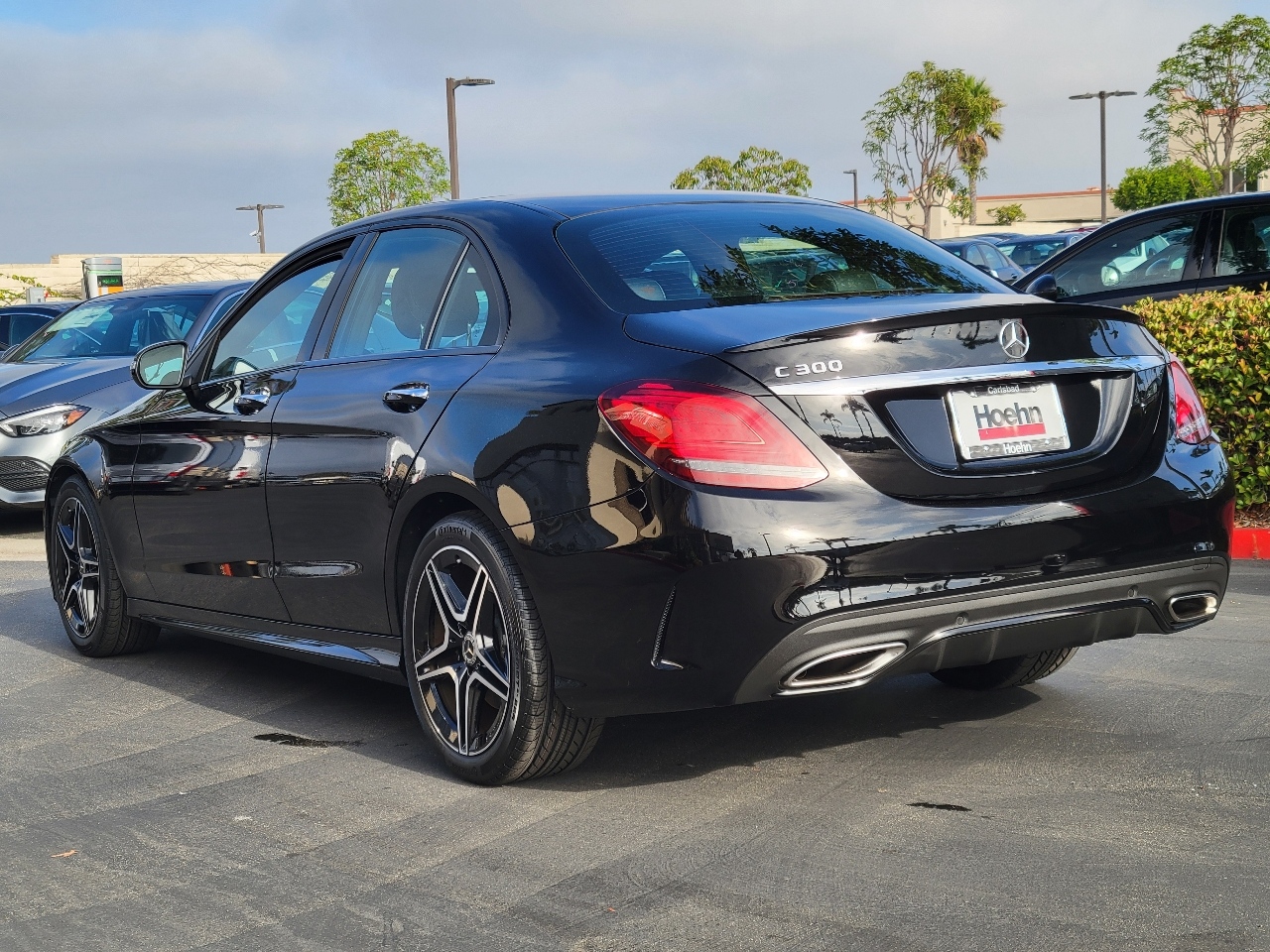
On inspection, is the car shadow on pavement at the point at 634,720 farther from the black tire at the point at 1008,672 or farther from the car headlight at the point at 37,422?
the car headlight at the point at 37,422

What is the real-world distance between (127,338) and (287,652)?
7003 mm

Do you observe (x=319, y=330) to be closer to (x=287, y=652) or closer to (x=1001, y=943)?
(x=287, y=652)

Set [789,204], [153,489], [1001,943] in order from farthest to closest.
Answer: [153,489] → [789,204] → [1001,943]

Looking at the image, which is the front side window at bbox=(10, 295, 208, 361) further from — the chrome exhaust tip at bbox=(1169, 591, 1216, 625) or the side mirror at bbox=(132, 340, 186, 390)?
the chrome exhaust tip at bbox=(1169, 591, 1216, 625)

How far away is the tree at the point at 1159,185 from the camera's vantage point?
69.5 m

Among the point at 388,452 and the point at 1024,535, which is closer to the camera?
the point at 1024,535

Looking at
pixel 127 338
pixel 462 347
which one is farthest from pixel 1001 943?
pixel 127 338

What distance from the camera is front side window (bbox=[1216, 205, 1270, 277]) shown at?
9672 mm

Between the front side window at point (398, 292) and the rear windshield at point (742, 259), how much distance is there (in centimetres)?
46

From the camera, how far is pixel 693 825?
155 inches

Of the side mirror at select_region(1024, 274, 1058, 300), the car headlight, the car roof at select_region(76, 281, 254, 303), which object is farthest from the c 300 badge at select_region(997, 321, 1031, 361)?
the car roof at select_region(76, 281, 254, 303)

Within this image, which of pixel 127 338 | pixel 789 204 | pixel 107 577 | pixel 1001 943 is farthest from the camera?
pixel 127 338

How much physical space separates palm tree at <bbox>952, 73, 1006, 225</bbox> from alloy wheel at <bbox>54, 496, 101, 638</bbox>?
5032 cm

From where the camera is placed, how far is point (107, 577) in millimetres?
6402
